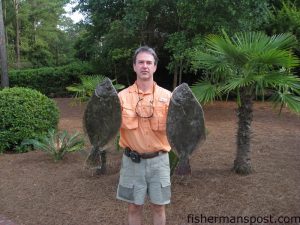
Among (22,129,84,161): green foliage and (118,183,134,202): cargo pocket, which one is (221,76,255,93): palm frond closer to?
(118,183,134,202): cargo pocket

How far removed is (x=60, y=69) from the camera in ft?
65.3

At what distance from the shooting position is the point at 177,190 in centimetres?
554

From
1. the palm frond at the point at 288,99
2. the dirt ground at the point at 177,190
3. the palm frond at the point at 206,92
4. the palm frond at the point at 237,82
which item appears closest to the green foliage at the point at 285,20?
the dirt ground at the point at 177,190

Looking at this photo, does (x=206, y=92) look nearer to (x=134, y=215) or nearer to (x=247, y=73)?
(x=247, y=73)

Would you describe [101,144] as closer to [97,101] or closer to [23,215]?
[97,101]

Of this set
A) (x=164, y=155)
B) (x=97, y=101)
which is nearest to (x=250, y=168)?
(x=164, y=155)

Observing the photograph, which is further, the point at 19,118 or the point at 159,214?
the point at 19,118

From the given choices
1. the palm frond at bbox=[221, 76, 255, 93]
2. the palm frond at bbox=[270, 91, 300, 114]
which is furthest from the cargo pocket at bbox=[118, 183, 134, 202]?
the palm frond at bbox=[270, 91, 300, 114]

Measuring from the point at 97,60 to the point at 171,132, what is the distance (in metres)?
15.3

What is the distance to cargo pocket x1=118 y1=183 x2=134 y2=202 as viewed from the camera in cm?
371

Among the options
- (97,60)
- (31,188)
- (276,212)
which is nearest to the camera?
(276,212)

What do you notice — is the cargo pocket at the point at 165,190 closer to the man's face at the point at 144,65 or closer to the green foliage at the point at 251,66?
the man's face at the point at 144,65

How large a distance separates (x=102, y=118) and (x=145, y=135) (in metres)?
0.41

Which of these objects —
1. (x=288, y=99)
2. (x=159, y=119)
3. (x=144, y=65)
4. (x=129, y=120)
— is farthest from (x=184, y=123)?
(x=288, y=99)
